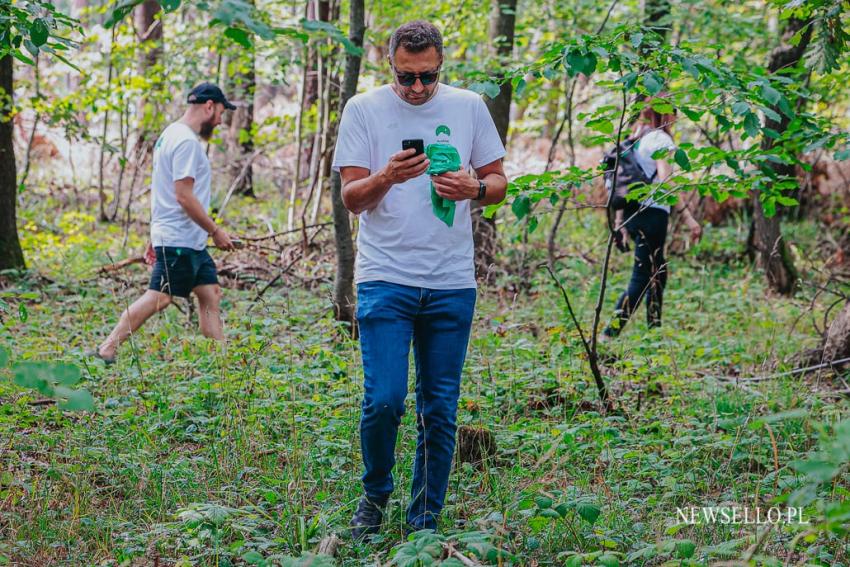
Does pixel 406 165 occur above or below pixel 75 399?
above

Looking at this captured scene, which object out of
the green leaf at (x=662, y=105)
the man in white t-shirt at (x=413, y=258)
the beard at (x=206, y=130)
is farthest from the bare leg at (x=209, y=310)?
the green leaf at (x=662, y=105)

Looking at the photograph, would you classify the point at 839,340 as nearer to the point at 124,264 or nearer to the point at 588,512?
the point at 588,512

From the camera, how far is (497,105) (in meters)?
8.05

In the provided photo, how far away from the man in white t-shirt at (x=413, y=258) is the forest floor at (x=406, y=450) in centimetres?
34

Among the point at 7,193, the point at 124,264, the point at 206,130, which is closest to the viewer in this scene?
the point at 206,130

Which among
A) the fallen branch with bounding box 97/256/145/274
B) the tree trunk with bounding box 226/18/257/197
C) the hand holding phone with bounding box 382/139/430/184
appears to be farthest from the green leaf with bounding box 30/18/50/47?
the tree trunk with bounding box 226/18/257/197

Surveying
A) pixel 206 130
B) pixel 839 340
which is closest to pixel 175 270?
pixel 206 130

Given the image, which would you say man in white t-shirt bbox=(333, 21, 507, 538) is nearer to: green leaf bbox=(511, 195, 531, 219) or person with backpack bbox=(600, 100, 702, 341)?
green leaf bbox=(511, 195, 531, 219)

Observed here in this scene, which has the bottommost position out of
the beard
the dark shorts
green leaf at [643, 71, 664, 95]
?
the dark shorts

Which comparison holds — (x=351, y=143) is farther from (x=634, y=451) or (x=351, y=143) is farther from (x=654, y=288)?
(x=654, y=288)

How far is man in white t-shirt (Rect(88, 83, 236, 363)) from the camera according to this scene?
217 inches

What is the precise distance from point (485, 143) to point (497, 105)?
16.1 feet

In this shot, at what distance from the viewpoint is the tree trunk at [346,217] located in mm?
5715

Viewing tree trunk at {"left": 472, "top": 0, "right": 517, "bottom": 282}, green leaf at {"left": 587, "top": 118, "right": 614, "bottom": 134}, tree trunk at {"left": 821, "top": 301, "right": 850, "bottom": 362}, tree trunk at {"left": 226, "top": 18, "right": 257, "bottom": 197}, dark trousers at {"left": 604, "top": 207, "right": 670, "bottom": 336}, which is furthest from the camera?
tree trunk at {"left": 226, "top": 18, "right": 257, "bottom": 197}
